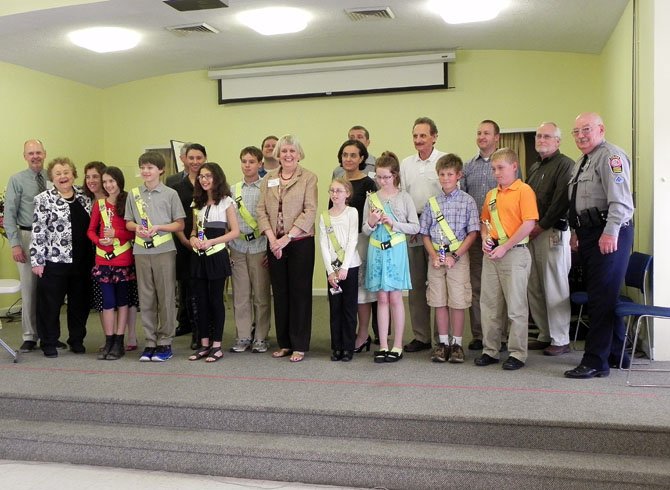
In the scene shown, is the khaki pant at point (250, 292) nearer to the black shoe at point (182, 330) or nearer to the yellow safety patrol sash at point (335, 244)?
the yellow safety patrol sash at point (335, 244)

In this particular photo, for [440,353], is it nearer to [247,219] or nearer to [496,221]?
[496,221]

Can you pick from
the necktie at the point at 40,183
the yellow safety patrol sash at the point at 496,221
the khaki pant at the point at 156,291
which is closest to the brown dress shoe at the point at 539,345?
the yellow safety patrol sash at the point at 496,221

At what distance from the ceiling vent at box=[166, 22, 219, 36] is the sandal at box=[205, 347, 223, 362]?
3198mm

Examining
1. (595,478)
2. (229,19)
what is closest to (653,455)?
(595,478)

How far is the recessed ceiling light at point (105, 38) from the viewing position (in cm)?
640

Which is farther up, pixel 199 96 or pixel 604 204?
pixel 199 96

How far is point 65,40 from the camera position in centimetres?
668

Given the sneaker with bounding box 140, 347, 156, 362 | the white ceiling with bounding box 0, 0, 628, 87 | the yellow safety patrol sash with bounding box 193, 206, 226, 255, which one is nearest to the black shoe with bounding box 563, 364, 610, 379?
the yellow safety patrol sash with bounding box 193, 206, 226, 255

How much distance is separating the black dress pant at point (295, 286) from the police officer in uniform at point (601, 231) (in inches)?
66.3

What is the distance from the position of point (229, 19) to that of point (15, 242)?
2.71 meters

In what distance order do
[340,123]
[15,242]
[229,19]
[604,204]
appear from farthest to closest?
1. [340,123]
2. [229,19]
3. [15,242]
4. [604,204]

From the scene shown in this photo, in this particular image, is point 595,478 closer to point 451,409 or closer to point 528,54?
point 451,409

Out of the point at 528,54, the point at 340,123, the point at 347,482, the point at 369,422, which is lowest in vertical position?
the point at 347,482

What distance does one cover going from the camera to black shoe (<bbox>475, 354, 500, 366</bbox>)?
4.36 metres
